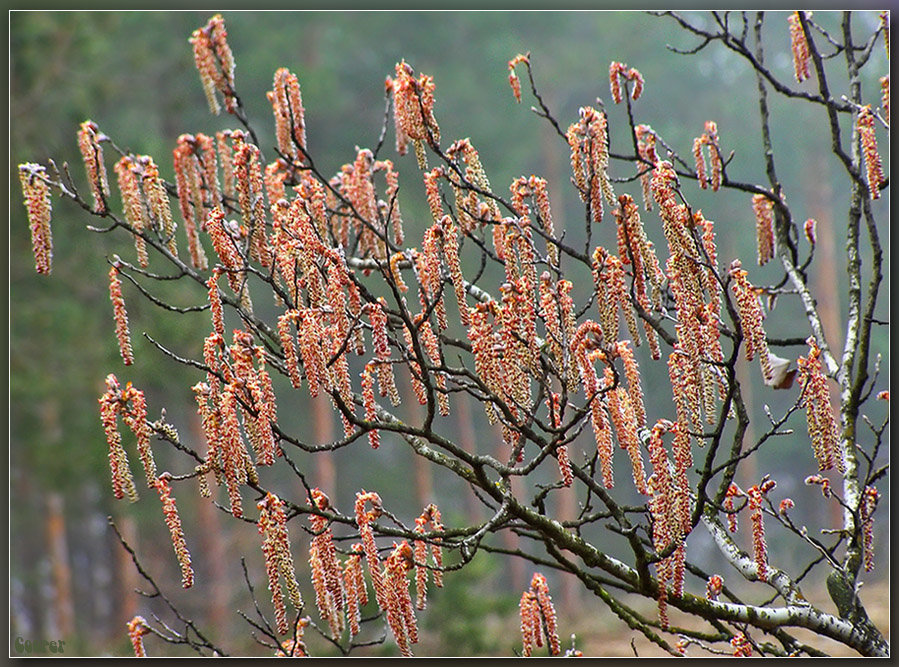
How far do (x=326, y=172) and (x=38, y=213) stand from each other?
10.1 m

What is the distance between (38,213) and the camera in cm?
254

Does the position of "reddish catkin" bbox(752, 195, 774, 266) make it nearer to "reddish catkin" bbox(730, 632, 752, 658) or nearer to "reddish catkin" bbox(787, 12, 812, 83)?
"reddish catkin" bbox(787, 12, 812, 83)

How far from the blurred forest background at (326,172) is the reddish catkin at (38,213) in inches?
221

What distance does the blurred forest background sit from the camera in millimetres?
9180

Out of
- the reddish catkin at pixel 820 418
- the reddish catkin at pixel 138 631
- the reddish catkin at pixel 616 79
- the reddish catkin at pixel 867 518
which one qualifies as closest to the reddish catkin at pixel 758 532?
the reddish catkin at pixel 820 418

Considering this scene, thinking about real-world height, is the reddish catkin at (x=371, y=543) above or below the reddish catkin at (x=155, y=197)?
below

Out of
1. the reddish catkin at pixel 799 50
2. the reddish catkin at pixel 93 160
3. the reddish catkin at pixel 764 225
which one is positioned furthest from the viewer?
the reddish catkin at pixel 764 225

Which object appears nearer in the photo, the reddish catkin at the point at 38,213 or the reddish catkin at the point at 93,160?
the reddish catkin at the point at 38,213

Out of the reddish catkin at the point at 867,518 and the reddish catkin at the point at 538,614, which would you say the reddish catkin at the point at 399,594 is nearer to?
the reddish catkin at the point at 538,614

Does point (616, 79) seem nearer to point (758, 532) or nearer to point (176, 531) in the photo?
point (758, 532)

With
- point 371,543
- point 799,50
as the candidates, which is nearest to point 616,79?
point 799,50

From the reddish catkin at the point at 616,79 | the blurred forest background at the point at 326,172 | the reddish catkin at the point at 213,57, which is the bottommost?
the reddish catkin at the point at 616,79

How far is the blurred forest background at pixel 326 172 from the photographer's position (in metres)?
9.18

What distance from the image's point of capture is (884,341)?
14.9 metres
